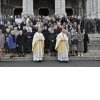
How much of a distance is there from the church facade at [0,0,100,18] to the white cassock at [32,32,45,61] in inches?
1000

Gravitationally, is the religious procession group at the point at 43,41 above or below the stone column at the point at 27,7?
below

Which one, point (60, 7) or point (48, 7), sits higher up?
point (48, 7)

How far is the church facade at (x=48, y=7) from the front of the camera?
4646cm

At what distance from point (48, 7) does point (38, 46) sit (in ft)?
116

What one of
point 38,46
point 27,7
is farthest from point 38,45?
point 27,7

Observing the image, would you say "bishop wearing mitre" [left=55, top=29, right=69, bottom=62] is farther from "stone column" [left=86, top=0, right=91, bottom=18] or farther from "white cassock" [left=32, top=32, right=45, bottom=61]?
"stone column" [left=86, top=0, right=91, bottom=18]

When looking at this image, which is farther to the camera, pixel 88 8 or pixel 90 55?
pixel 88 8

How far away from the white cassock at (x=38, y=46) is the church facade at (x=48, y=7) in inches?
1000

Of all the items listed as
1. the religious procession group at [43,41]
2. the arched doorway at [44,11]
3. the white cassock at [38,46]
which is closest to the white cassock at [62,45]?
the religious procession group at [43,41]

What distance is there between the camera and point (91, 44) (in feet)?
74.6

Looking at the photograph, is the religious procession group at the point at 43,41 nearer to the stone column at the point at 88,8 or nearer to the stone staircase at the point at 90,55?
the stone staircase at the point at 90,55

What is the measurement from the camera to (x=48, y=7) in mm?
55000

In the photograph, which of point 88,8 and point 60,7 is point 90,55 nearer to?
point 60,7

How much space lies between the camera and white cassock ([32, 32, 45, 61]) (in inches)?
786
